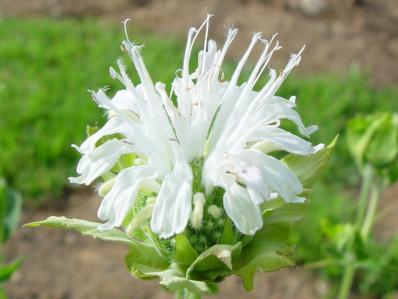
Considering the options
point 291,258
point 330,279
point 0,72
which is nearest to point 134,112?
point 291,258

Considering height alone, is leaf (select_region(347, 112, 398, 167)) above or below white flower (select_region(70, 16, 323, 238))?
below

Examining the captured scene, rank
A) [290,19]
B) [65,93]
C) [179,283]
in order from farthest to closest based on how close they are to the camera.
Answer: [290,19] < [65,93] < [179,283]

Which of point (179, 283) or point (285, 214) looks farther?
point (285, 214)

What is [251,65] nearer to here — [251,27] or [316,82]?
[316,82]

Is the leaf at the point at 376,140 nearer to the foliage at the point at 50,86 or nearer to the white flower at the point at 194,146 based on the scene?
the white flower at the point at 194,146

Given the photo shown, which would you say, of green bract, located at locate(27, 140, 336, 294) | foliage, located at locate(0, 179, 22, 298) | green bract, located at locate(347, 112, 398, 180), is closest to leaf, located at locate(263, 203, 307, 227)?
green bract, located at locate(27, 140, 336, 294)

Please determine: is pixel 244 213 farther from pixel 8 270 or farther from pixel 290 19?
pixel 290 19

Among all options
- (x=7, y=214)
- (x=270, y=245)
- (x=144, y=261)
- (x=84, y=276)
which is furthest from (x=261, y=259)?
(x=84, y=276)

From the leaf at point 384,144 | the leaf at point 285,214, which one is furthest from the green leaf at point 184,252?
the leaf at point 384,144

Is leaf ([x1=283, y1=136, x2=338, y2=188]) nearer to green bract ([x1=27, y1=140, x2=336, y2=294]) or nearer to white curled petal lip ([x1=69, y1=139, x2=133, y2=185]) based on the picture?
green bract ([x1=27, y1=140, x2=336, y2=294])
